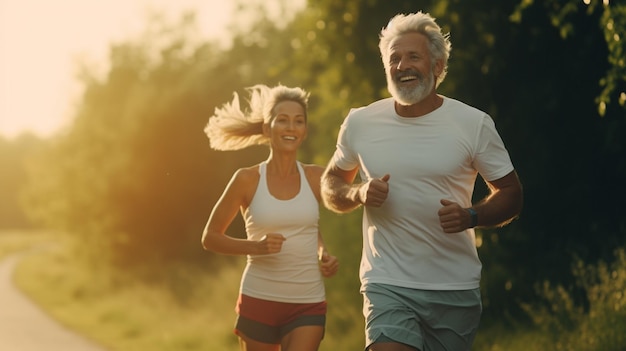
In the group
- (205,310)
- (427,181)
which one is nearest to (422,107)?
(427,181)

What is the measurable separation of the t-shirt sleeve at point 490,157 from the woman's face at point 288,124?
1818mm

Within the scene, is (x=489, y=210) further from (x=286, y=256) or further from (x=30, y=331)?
(x=30, y=331)

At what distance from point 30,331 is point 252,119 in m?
12.0

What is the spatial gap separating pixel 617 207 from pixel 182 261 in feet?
66.6

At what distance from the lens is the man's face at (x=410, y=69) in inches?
198

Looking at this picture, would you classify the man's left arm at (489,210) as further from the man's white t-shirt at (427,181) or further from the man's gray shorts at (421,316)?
the man's gray shorts at (421,316)

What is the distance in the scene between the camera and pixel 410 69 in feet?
16.7

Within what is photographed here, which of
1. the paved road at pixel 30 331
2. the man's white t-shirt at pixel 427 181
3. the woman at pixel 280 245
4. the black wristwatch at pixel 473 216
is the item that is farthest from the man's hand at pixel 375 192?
the paved road at pixel 30 331

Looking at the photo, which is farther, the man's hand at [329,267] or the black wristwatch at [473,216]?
the man's hand at [329,267]

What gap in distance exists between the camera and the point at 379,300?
16.6 feet

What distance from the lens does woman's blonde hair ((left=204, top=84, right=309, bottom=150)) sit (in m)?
6.69

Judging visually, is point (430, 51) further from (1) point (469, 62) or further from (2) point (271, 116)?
(1) point (469, 62)

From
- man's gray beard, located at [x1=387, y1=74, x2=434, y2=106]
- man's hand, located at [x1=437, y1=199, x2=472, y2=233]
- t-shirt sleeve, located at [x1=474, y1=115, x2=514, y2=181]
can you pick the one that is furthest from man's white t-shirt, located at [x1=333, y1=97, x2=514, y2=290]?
man's hand, located at [x1=437, y1=199, x2=472, y2=233]

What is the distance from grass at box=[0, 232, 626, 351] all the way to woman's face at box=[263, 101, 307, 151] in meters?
3.11
